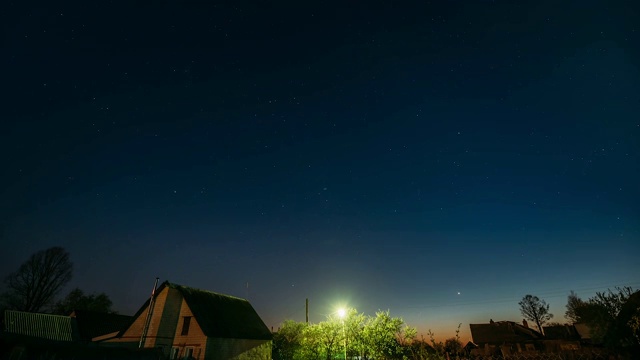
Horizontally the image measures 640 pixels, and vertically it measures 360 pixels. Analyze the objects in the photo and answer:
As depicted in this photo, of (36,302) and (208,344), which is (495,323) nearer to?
(208,344)

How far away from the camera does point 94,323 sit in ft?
139

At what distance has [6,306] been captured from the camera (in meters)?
51.4

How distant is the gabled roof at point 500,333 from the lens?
6431cm

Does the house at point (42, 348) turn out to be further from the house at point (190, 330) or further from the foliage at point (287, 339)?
the foliage at point (287, 339)

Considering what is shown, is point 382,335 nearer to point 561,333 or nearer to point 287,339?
point 287,339

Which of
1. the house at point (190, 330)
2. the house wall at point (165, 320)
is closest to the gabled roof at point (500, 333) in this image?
the house at point (190, 330)

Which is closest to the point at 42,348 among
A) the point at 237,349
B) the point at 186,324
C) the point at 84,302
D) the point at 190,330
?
the point at 190,330

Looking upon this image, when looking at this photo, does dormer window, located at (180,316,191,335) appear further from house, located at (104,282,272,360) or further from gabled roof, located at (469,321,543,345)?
gabled roof, located at (469,321,543,345)

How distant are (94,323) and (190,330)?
60.8 ft

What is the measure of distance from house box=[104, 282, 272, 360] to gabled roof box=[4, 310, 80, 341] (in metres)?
5.38

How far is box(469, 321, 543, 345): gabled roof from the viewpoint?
211 feet

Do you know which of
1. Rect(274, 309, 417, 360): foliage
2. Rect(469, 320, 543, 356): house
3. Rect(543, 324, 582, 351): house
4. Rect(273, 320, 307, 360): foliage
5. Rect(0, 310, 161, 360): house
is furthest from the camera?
Rect(469, 320, 543, 356): house

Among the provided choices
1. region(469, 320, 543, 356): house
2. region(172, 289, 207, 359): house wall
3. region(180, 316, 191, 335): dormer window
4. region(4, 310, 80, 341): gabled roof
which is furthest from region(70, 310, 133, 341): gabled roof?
region(469, 320, 543, 356): house

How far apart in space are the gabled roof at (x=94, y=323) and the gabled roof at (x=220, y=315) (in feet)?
27.0
